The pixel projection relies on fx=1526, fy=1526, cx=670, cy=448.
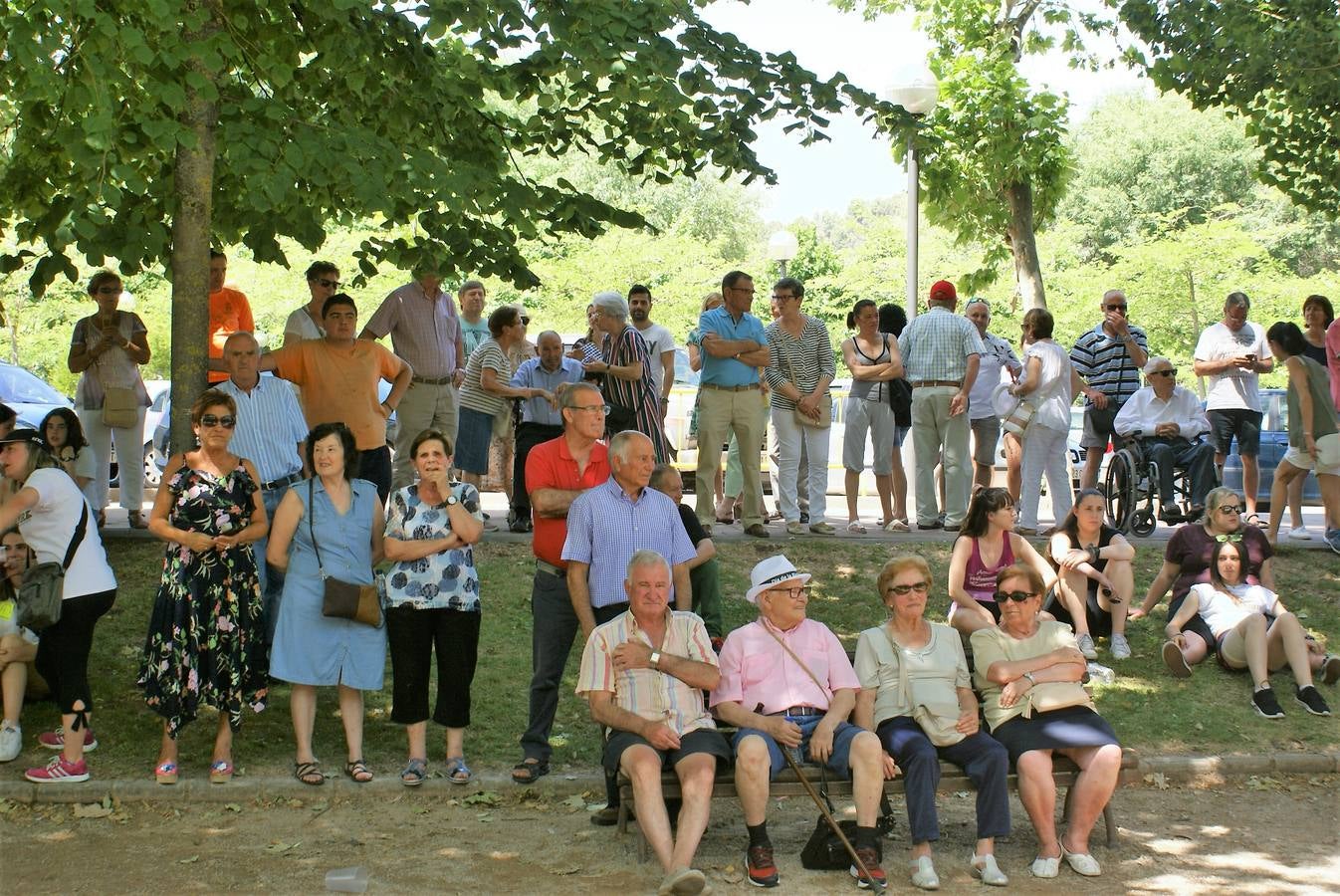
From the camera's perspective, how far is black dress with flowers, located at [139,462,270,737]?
23.9 ft

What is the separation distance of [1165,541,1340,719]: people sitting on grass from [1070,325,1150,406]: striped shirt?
3248 millimetres

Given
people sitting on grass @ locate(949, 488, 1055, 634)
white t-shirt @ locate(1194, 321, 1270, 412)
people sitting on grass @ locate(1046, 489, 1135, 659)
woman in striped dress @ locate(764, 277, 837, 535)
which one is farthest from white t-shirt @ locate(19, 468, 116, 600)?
white t-shirt @ locate(1194, 321, 1270, 412)

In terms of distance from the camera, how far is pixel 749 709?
6.74 metres

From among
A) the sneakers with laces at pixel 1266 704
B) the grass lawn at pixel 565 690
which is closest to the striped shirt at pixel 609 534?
the grass lawn at pixel 565 690

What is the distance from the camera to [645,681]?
668 centimetres

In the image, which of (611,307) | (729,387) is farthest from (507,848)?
(729,387)

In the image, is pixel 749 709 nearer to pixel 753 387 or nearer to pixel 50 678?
pixel 50 678

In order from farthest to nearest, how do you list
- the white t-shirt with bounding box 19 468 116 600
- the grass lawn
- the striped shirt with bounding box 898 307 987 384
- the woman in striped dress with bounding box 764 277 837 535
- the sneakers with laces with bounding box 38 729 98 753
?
1. the striped shirt with bounding box 898 307 987 384
2. the woman in striped dress with bounding box 764 277 837 535
3. the grass lawn
4. the sneakers with laces with bounding box 38 729 98 753
5. the white t-shirt with bounding box 19 468 116 600

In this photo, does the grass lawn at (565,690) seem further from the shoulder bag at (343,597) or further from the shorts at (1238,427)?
the shorts at (1238,427)

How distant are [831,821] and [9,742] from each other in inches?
161

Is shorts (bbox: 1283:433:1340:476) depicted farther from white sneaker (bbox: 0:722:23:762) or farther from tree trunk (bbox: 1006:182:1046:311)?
white sneaker (bbox: 0:722:23:762)

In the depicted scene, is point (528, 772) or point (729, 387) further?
point (729, 387)

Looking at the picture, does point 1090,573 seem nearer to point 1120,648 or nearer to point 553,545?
point 1120,648

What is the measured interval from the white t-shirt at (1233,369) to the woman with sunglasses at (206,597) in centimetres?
830
